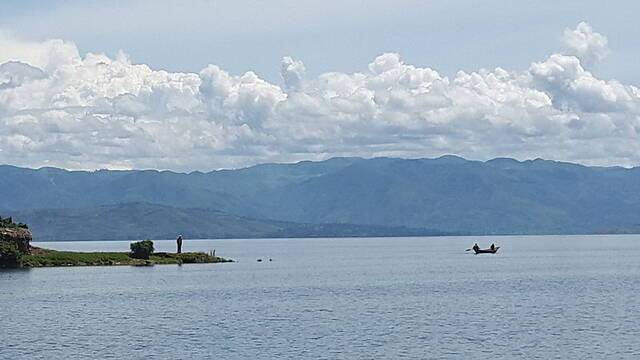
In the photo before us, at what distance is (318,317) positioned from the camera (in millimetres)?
103500

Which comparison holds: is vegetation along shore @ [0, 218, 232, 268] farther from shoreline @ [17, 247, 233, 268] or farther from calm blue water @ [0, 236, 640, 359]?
calm blue water @ [0, 236, 640, 359]

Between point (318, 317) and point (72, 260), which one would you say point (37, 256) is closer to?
point (72, 260)

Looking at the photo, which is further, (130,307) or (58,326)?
(130,307)

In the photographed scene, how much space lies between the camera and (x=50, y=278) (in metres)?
165

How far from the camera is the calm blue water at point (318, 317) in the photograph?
3147 inches

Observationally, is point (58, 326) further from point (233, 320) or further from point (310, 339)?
point (310, 339)

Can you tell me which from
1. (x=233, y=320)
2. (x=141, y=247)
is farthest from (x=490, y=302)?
(x=141, y=247)

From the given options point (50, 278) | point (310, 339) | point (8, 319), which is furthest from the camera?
point (50, 278)

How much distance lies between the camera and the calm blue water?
79.9 metres

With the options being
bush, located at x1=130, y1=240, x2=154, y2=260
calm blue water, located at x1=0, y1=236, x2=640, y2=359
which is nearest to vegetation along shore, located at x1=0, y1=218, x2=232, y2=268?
bush, located at x1=130, y1=240, x2=154, y2=260

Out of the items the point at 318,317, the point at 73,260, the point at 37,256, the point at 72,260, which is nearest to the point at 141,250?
the point at 73,260

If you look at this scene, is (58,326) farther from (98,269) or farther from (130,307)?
(98,269)

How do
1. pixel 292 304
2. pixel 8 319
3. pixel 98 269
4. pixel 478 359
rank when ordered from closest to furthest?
1. pixel 478 359
2. pixel 8 319
3. pixel 292 304
4. pixel 98 269

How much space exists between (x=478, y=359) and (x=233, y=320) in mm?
33956
